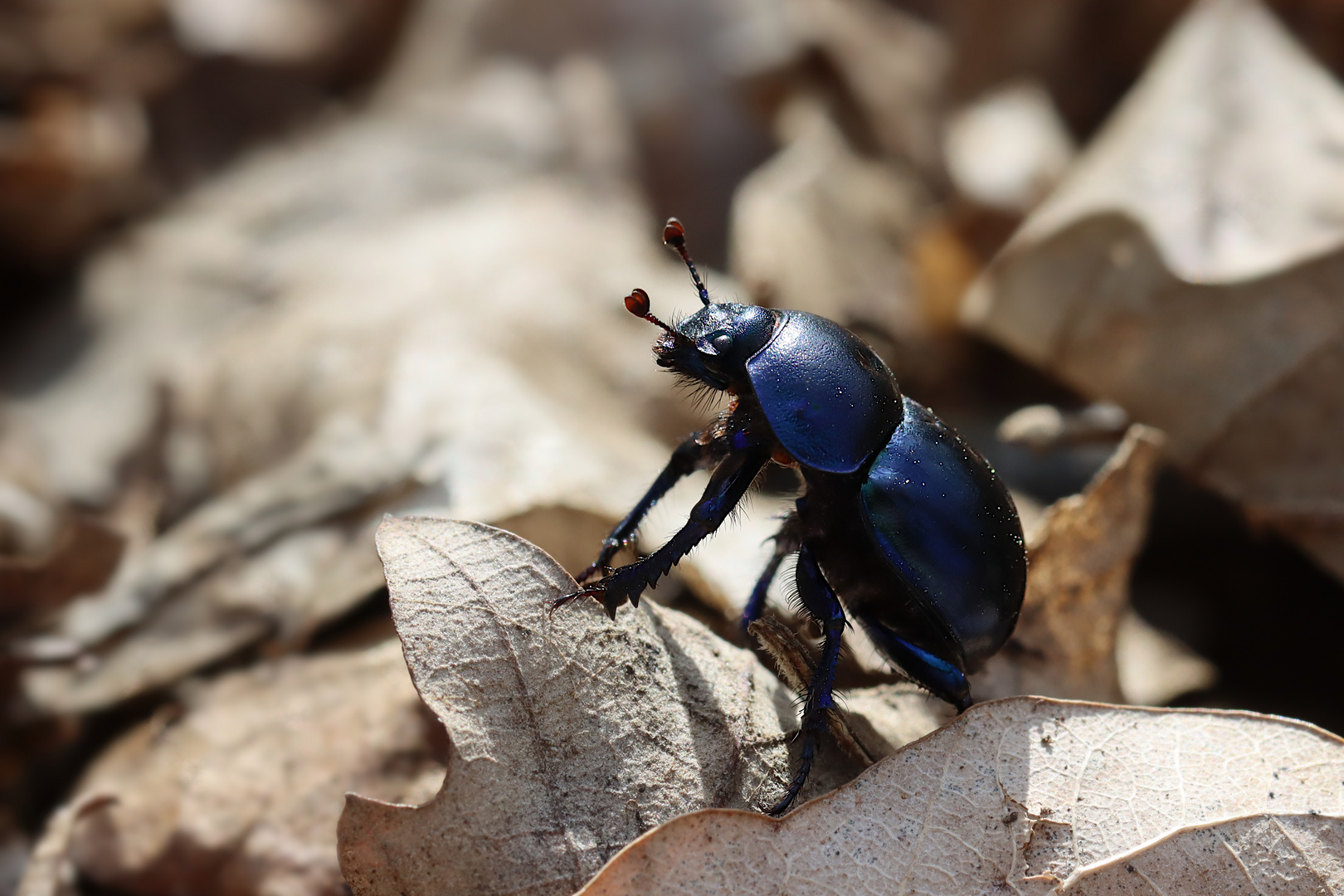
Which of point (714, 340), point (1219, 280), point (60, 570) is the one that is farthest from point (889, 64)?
point (60, 570)

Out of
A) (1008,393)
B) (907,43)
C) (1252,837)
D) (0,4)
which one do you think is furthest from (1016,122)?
(0,4)

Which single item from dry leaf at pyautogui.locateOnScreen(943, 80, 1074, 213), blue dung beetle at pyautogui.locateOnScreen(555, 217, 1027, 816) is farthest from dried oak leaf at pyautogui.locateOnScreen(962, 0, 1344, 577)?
blue dung beetle at pyautogui.locateOnScreen(555, 217, 1027, 816)

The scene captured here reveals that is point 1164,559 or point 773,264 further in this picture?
point 773,264

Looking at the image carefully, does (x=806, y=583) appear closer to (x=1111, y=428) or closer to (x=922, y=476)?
(x=922, y=476)

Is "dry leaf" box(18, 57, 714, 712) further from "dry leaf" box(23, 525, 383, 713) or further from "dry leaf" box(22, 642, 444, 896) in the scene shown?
"dry leaf" box(22, 642, 444, 896)

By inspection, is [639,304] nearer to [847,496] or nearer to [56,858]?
[847,496]
